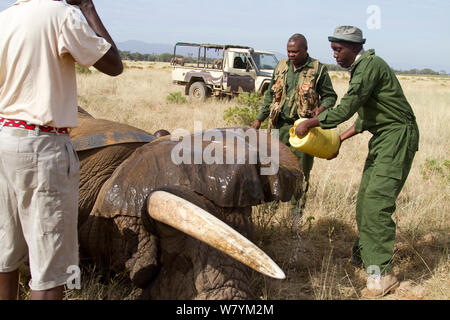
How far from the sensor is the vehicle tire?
18.2 metres

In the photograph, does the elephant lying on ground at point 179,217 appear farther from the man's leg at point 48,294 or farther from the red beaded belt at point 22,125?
the red beaded belt at point 22,125

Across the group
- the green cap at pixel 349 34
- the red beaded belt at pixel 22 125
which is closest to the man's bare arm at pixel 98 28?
the red beaded belt at pixel 22 125

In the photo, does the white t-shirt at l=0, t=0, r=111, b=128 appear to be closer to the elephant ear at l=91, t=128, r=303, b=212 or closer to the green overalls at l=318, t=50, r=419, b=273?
the elephant ear at l=91, t=128, r=303, b=212

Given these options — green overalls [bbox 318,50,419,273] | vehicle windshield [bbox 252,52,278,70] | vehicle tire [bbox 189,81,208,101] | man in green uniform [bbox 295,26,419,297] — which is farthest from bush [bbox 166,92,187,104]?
green overalls [bbox 318,50,419,273]

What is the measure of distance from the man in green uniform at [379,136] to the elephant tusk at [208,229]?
1820 millimetres

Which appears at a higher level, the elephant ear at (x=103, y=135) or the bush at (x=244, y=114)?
the elephant ear at (x=103, y=135)

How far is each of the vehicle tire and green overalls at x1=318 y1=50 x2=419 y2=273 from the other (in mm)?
14117

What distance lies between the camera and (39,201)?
8.16 ft

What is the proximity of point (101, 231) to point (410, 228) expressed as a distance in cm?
377

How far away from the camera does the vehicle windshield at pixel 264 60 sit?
18.6 metres

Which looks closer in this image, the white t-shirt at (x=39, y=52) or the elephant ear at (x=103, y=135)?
the white t-shirt at (x=39, y=52)

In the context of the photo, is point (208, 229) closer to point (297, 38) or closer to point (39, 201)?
point (39, 201)

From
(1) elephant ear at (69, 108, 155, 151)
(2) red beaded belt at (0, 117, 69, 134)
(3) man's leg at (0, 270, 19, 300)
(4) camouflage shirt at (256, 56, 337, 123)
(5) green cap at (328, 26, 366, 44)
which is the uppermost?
(5) green cap at (328, 26, 366, 44)

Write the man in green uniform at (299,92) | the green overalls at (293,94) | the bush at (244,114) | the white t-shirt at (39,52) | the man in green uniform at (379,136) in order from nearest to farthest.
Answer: the white t-shirt at (39,52) < the man in green uniform at (379,136) < the man in green uniform at (299,92) < the green overalls at (293,94) < the bush at (244,114)
